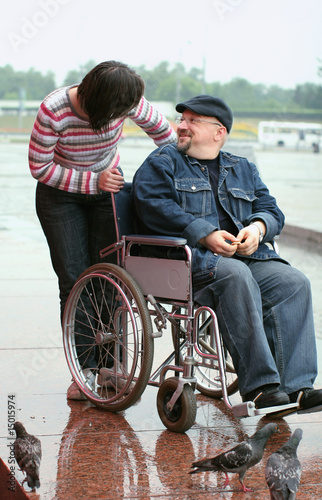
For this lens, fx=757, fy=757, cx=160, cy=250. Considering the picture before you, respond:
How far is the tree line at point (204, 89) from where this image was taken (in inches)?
1287

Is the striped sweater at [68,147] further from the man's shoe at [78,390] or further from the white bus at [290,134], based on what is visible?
the white bus at [290,134]

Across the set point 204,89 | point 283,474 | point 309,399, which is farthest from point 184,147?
point 204,89

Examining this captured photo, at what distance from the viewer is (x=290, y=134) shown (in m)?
51.9

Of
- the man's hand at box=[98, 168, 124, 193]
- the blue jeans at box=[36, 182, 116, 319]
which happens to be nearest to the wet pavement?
the blue jeans at box=[36, 182, 116, 319]

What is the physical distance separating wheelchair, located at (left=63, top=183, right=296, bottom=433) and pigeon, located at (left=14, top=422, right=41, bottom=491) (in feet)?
1.87

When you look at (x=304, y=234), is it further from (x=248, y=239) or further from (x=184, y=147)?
(x=248, y=239)

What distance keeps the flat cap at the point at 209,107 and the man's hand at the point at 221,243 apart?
1.79 ft

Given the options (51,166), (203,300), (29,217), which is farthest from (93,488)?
(29,217)

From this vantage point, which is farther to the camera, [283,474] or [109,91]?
[109,91]

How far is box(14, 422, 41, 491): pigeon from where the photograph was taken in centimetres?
252

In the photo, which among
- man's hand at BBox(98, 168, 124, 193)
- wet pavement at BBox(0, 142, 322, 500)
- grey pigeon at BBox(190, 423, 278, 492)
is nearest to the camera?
grey pigeon at BBox(190, 423, 278, 492)

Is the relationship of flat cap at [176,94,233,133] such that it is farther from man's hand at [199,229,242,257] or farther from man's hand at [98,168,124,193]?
man's hand at [199,229,242,257]

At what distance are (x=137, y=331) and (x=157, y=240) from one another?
377mm

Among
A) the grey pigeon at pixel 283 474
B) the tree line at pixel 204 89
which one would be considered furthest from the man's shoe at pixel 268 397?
the tree line at pixel 204 89
